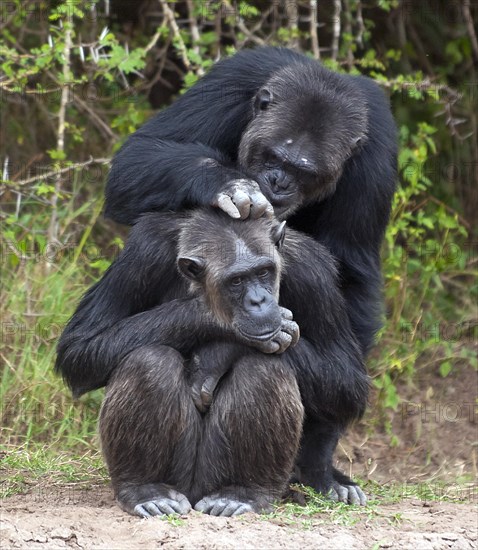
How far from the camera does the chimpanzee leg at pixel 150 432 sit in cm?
551

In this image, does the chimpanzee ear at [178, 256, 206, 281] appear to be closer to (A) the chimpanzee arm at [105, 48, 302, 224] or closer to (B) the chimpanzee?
(B) the chimpanzee

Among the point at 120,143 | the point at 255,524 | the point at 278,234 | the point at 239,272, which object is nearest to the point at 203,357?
the point at 239,272

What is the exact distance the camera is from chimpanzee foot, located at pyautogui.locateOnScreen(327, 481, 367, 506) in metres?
6.33

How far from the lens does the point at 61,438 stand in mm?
7766

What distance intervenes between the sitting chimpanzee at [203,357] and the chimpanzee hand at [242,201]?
0.07 meters

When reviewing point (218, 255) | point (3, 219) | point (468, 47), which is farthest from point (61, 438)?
point (468, 47)

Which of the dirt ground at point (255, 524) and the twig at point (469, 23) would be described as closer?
the dirt ground at point (255, 524)

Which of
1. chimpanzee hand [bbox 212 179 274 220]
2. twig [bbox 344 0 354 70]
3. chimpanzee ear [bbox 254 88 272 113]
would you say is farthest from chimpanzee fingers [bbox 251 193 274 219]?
twig [bbox 344 0 354 70]

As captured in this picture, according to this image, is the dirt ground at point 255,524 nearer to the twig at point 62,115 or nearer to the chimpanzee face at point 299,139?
the chimpanzee face at point 299,139

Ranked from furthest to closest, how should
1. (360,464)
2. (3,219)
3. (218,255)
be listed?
(3,219) < (360,464) < (218,255)

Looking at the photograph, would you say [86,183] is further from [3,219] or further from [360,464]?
[360,464]

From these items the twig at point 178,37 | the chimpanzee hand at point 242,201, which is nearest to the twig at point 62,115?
the twig at point 178,37

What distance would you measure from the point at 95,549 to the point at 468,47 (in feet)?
25.3

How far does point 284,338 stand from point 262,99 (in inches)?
66.9
